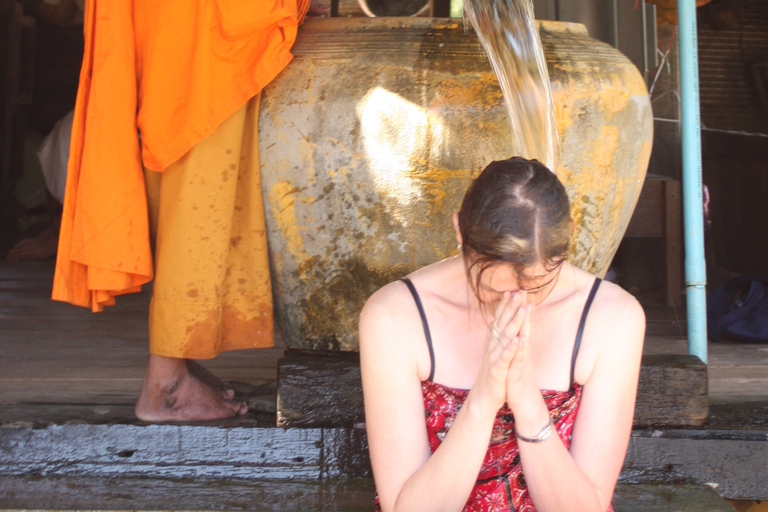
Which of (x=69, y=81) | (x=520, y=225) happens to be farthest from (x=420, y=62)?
(x=69, y=81)

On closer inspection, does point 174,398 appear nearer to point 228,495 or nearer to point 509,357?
point 228,495

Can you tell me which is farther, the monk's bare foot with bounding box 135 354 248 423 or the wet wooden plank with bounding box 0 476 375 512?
the monk's bare foot with bounding box 135 354 248 423

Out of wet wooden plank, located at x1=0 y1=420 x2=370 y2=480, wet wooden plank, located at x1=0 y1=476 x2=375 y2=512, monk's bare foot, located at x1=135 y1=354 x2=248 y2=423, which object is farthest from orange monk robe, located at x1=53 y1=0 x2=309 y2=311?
wet wooden plank, located at x1=0 y1=476 x2=375 y2=512

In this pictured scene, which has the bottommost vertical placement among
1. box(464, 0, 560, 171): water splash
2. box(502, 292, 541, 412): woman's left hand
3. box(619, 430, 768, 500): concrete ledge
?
box(619, 430, 768, 500): concrete ledge

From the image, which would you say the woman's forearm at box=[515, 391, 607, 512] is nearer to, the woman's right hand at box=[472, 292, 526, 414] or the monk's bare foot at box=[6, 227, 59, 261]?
the woman's right hand at box=[472, 292, 526, 414]

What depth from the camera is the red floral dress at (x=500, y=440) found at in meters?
1.57

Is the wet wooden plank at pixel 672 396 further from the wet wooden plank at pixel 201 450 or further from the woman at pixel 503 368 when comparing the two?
the wet wooden plank at pixel 201 450

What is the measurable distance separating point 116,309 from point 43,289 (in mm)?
798

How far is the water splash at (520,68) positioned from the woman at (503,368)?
0.49 meters

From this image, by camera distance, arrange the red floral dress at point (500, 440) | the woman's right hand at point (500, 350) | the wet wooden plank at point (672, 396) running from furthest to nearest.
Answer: the wet wooden plank at point (672, 396) < the red floral dress at point (500, 440) < the woman's right hand at point (500, 350)

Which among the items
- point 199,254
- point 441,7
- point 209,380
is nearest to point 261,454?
point 209,380

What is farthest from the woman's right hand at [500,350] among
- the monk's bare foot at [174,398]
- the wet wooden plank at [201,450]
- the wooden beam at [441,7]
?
the wooden beam at [441,7]

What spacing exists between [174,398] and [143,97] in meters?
0.82

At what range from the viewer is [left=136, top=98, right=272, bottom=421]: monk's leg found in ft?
7.05
